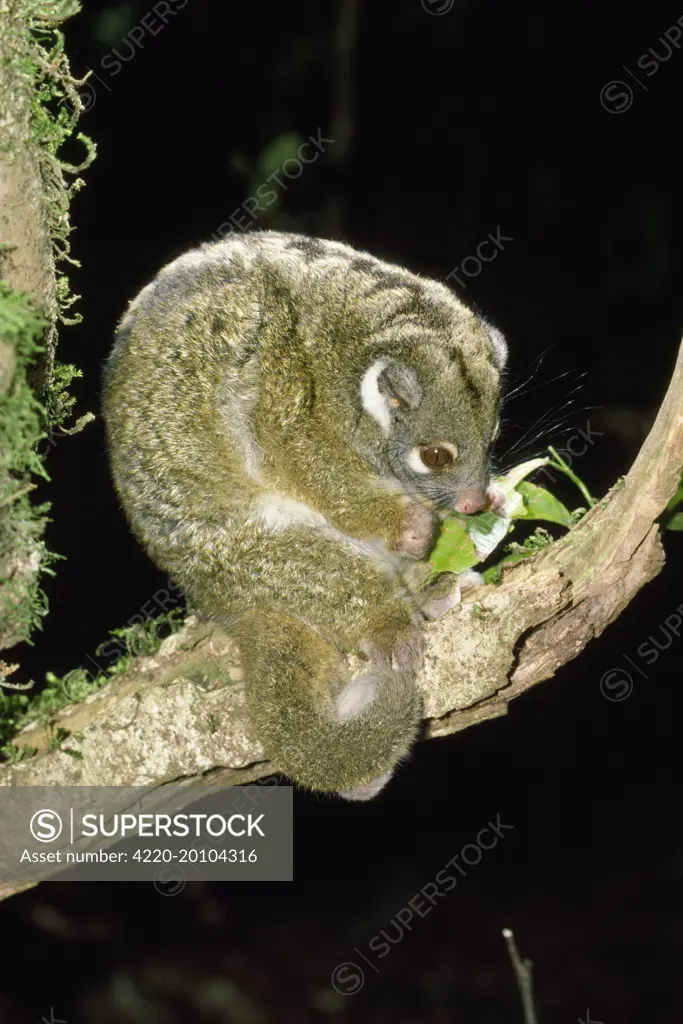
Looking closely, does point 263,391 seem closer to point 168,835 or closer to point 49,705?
point 49,705

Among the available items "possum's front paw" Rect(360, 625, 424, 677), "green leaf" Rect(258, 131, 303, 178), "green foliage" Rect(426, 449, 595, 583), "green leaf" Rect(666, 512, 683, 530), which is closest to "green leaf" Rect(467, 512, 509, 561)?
"green foliage" Rect(426, 449, 595, 583)

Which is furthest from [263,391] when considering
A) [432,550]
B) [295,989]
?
[295,989]

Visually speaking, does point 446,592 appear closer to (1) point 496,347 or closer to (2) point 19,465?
(1) point 496,347

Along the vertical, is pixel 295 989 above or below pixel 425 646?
below

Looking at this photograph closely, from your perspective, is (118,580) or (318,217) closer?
(118,580)

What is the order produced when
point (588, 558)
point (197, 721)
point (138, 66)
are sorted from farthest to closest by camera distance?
point (138, 66) < point (197, 721) < point (588, 558)

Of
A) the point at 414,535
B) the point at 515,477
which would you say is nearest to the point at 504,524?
the point at 515,477

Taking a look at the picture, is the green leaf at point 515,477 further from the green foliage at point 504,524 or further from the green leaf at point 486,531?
the green leaf at point 486,531
